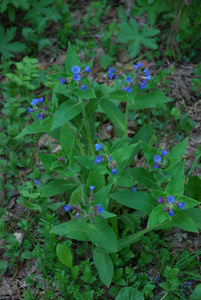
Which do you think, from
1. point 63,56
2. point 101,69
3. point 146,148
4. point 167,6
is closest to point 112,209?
point 146,148

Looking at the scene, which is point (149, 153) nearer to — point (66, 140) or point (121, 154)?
point (121, 154)

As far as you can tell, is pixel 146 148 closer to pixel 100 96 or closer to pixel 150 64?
pixel 100 96

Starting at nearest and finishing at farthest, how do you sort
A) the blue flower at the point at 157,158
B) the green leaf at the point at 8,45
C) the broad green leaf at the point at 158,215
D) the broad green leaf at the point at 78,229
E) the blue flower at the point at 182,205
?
the blue flower at the point at 182,205
the broad green leaf at the point at 158,215
the blue flower at the point at 157,158
the broad green leaf at the point at 78,229
the green leaf at the point at 8,45

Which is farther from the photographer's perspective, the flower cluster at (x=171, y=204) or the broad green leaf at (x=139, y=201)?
the broad green leaf at (x=139, y=201)

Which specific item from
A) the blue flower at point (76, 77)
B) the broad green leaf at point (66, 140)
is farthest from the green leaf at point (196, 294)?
the blue flower at point (76, 77)

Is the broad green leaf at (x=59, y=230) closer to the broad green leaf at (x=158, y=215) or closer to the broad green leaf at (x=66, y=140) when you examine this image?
the broad green leaf at (x=66, y=140)

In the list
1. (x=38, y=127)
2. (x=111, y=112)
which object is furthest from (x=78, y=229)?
(x=111, y=112)
